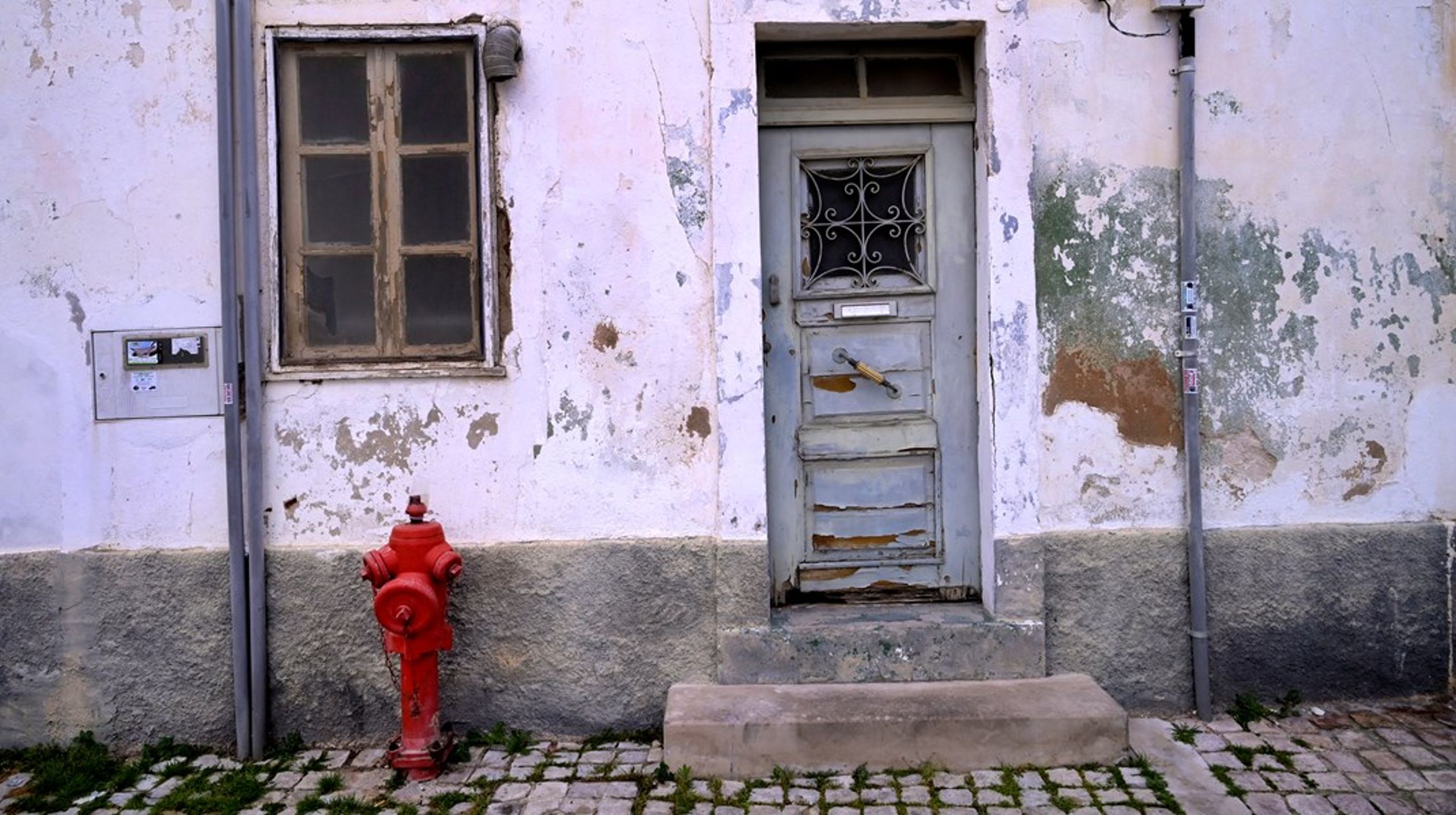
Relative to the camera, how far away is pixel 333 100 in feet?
15.1

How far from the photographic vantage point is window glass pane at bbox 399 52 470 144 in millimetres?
4590

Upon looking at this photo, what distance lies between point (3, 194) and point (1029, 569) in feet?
15.0

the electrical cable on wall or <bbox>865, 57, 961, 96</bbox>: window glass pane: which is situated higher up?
the electrical cable on wall

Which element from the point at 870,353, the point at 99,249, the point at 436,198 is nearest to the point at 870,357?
the point at 870,353

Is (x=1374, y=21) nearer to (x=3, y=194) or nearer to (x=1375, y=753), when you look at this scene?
(x=1375, y=753)

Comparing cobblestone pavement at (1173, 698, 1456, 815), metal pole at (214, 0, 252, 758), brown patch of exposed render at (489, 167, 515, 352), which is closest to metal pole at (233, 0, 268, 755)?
metal pole at (214, 0, 252, 758)

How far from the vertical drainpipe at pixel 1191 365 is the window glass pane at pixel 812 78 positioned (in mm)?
1403

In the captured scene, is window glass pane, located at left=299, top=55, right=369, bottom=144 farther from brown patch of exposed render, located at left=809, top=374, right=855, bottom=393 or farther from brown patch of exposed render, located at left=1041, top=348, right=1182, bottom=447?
brown patch of exposed render, located at left=1041, top=348, right=1182, bottom=447

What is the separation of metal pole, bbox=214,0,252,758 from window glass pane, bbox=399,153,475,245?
0.69 metres

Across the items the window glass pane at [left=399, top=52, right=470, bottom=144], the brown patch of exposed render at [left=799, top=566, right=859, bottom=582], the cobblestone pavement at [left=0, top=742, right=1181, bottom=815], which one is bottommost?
the cobblestone pavement at [left=0, top=742, right=1181, bottom=815]

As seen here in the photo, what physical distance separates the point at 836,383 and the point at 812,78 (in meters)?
1.37

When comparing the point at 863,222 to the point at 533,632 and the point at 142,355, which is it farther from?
the point at 142,355

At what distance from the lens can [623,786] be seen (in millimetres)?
4055

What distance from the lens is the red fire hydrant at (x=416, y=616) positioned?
159 inches
